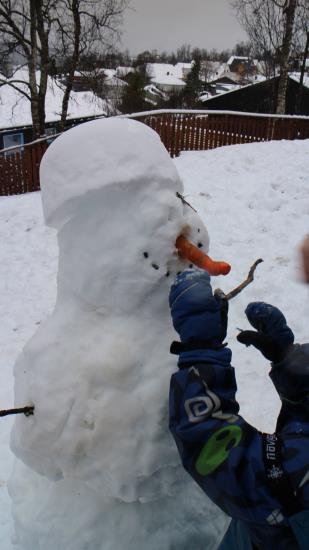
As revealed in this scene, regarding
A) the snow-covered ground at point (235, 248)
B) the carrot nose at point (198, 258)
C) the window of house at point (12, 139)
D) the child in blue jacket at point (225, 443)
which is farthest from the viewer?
the window of house at point (12, 139)

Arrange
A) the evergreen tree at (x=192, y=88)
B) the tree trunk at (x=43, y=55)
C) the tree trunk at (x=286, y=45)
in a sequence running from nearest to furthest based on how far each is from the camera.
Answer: the tree trunk at (x=286, y=45) → the tree trunk at (x=43, y=55) → the evergreen tree at (x=192, y=88)

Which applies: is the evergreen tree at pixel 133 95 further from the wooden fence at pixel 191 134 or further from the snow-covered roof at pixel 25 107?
the wooden fence at pixel 191 134

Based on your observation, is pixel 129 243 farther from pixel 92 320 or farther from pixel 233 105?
pixel 233 105

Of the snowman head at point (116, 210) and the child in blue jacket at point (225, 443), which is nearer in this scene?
the child in blue jacket at point (225, 443)

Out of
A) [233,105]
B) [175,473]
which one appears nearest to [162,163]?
[175,473]

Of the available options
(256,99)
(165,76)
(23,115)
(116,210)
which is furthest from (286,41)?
(165,76)

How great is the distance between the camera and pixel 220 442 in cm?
132

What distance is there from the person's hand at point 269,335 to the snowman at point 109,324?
0.33 m

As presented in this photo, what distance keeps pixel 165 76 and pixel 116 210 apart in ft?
249

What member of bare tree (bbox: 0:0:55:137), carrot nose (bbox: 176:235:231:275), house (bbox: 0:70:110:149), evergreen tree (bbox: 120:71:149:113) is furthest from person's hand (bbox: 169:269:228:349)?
evergreen tree (bbox: 120:71:149:113)

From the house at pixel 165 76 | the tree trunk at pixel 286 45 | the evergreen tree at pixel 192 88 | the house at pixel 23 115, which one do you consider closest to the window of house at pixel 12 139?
the house at pixel 23 115

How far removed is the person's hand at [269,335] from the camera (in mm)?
1821

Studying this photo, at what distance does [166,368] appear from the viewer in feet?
5.97

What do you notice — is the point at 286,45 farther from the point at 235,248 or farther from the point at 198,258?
the point at 198,258
